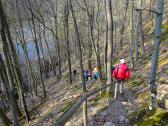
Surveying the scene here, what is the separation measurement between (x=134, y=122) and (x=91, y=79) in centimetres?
1332

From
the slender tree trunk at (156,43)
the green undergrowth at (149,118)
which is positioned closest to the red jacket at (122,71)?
the green undergrowth at (149,118)

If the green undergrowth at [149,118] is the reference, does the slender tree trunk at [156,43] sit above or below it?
above

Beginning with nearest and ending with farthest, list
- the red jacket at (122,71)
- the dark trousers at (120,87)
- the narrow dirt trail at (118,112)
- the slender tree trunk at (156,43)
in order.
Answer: the slender tree trunk at (156,43), the narrow dirt trail at (118,112), the red jacket at (122,71), the dark trousers at (120,87)

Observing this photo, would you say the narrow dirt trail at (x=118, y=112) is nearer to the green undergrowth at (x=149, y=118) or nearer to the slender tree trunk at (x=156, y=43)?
the green undergrowth at (x=149, y=118)

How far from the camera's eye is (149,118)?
7375 mm

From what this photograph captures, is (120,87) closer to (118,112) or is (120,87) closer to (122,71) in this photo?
(122,71)

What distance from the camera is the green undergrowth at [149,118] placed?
6949 mm

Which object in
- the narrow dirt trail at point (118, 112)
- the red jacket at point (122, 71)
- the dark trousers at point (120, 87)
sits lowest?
the narrow dirt trail at point (118, 112)

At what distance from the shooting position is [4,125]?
13.7 metres

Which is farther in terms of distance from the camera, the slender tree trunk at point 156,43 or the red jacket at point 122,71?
the red jacket at point 122,71

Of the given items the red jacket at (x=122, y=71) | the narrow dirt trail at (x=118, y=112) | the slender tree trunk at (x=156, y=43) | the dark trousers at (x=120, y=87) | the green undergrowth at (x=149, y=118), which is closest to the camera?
the slender tree trunk at (x=156, y=43)

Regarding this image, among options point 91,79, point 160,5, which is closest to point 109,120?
point 160,5

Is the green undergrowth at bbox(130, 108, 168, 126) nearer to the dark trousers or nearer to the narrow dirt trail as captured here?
the narrow dirt trail

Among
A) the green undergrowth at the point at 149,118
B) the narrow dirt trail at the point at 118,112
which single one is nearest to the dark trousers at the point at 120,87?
the narrow dirt trail at the point at 118,112
